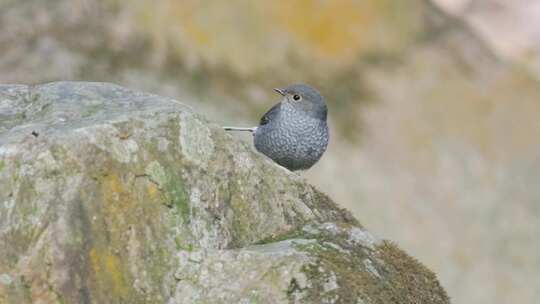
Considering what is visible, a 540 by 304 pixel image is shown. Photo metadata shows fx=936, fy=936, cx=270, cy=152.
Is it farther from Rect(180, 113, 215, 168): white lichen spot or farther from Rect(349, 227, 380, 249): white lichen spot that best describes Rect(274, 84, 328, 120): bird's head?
Rect(180, 113, 215, 168): white lichen spot

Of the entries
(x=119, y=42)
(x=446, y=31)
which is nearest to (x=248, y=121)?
(x=119, y=42)

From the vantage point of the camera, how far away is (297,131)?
9.77 m

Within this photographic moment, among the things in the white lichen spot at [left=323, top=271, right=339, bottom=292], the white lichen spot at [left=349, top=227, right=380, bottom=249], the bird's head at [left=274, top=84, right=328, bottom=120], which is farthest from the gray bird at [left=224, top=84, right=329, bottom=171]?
the white lichen spot at [left=323, top=271, right=339, bottom=292]

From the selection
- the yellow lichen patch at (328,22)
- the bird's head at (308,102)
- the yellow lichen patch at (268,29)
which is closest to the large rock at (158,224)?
the bird's head at (308,102)

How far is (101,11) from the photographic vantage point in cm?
2233

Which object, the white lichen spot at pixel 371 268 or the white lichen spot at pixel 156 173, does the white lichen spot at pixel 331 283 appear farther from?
the white lichen spot at pixel 156 173

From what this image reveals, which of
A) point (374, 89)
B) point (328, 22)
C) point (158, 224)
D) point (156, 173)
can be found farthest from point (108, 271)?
point (328, 22)

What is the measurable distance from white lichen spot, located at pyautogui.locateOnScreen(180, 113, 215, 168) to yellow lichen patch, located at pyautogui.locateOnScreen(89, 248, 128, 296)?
1077 mm

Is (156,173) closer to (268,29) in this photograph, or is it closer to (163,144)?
(163,144)

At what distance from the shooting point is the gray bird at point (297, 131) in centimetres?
975

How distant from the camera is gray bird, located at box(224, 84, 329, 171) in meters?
9.75

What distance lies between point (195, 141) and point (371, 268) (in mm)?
1694

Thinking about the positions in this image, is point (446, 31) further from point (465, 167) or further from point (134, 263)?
point (134, 263)

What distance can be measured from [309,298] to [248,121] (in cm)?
1502
